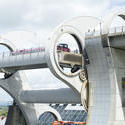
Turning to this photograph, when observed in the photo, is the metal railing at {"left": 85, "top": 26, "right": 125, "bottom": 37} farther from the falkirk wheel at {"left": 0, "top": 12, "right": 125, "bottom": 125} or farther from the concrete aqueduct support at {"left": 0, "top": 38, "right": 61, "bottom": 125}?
the concrete aqueduct support at {"left": 0, "top": 38, "right": 61, "bottom": 125}

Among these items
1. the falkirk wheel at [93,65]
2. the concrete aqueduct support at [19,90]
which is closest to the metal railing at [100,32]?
the falkirk wheel at [93,65]

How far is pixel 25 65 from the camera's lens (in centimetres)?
3831

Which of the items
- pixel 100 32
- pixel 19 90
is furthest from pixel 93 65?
pixel 19 90

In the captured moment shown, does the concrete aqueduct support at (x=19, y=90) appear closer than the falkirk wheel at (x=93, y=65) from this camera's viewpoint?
No

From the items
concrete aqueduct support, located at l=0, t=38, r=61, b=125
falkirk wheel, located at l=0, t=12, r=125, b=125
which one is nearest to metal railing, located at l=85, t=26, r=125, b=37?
falkirk wheel, located at l=0, t=12, r=125, b=125

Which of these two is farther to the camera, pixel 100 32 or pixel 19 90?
pixel 19 90

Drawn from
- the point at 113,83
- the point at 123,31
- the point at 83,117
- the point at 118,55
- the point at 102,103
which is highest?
the point at 123,31

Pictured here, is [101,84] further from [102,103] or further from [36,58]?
[36,58]

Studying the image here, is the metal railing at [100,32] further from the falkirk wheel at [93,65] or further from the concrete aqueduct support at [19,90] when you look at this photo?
the concrete aqueduct support at [19,90]

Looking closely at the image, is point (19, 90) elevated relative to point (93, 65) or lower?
lower

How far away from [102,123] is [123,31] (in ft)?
29.8

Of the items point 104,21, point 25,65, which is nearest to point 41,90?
point 25,65

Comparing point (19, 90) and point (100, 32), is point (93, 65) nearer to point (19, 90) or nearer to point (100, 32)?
point (100, 32)

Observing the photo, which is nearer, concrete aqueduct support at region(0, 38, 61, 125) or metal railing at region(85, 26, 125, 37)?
metal railing at region(85, 26, 125, 37)
